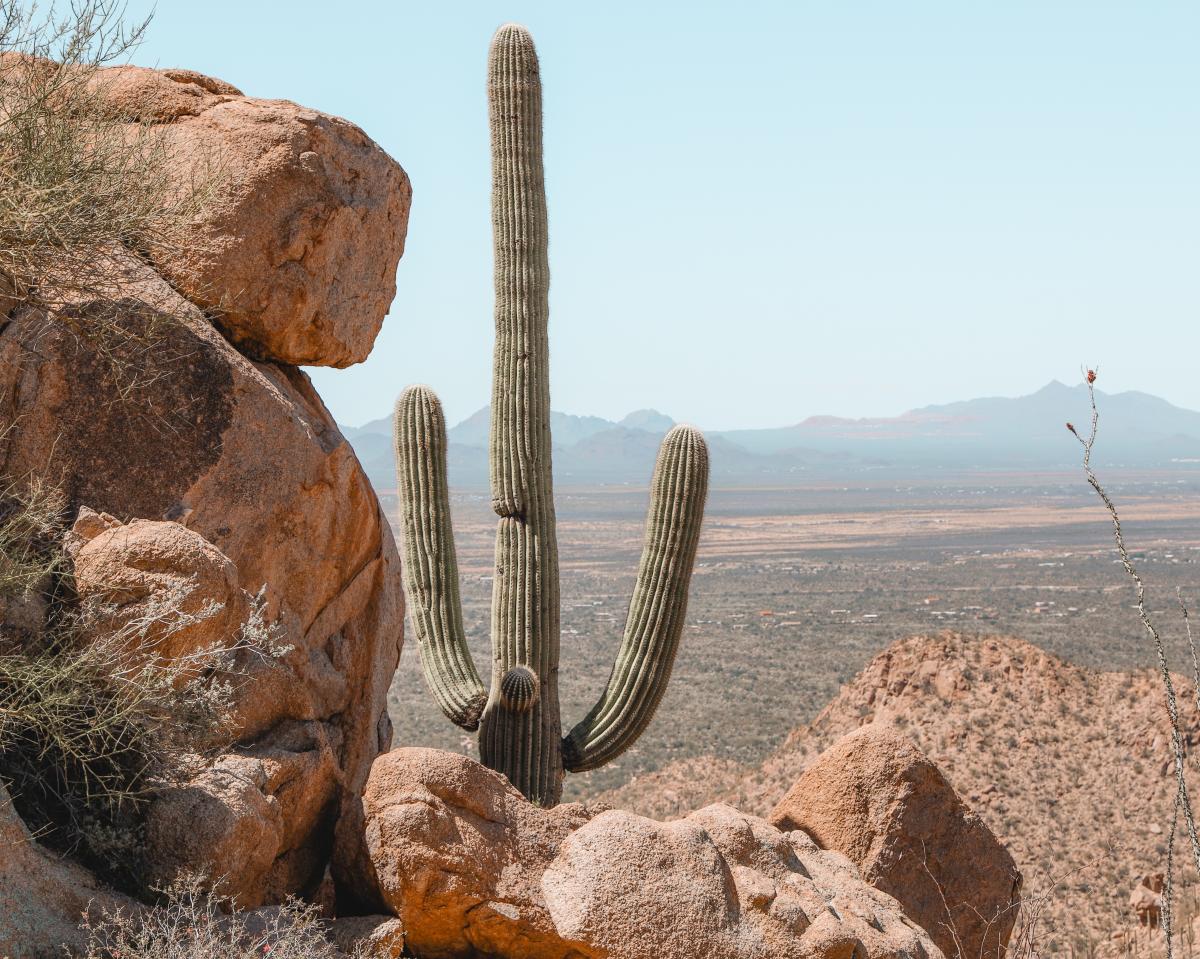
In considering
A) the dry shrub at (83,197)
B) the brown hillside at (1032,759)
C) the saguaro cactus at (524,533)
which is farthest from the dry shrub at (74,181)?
the brown hillside at (1032,759)

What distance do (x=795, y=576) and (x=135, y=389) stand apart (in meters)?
46.3

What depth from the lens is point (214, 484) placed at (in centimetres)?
691

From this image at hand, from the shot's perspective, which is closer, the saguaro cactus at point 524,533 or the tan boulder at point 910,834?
the tan boulder at point 910,834

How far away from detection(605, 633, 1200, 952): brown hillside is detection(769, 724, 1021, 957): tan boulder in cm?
472

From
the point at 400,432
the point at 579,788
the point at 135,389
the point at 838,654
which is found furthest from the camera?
the point at 838,654

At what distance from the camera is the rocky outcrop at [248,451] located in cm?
593

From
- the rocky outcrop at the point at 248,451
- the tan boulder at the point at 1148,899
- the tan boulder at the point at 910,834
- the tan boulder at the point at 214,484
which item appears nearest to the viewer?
the rocky outcrop at the point at 248,451

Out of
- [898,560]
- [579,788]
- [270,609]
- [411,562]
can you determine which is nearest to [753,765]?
[579,788]

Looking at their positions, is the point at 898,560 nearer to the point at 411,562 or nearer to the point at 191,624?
the point at 411,562

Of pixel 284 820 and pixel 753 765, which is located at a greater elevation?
pixel 284 820

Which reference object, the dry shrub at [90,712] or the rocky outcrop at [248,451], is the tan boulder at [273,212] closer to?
the rocky outcrop at [248,451]

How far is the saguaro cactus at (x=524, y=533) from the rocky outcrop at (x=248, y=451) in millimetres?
852

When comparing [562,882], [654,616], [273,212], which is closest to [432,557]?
[654,616]

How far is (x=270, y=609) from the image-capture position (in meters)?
7.09
